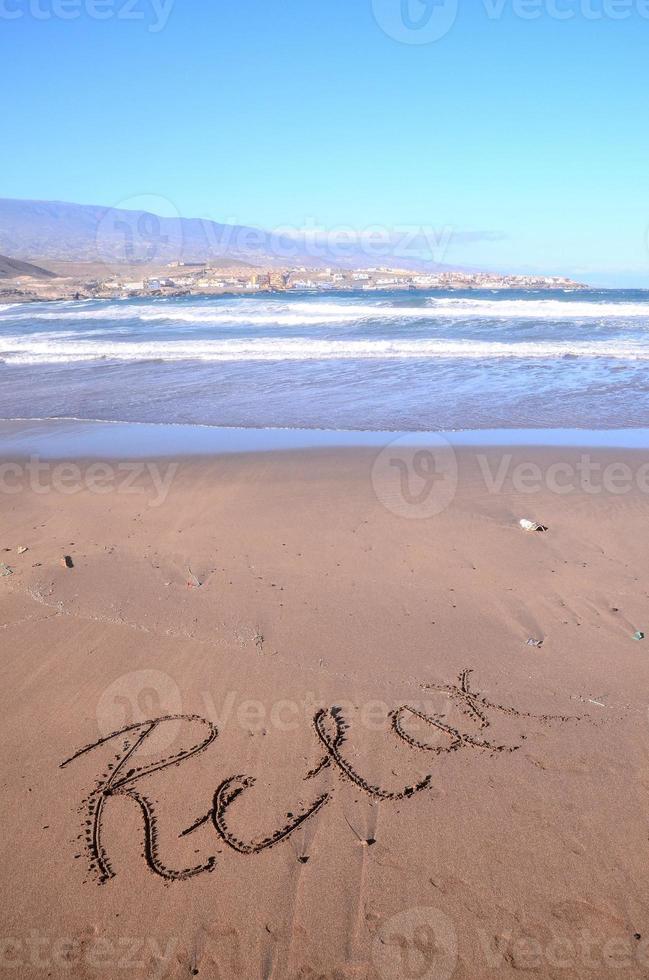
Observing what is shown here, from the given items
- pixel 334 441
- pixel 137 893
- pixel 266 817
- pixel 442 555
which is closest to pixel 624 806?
pixel 266 817

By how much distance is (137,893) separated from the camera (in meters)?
2.90

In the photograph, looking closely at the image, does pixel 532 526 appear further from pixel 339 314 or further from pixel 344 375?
pixel 339 314

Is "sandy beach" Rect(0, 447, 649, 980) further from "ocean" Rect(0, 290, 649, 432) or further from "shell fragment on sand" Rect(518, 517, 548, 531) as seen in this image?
"ocean" Rect(0, 290, 649, 432)

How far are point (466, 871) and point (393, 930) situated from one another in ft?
1.54

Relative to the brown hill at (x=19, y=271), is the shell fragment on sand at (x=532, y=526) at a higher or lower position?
higher

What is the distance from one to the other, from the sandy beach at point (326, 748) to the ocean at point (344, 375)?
18.5ft

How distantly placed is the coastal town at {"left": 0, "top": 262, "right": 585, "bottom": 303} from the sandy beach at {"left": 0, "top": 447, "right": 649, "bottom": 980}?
215ft

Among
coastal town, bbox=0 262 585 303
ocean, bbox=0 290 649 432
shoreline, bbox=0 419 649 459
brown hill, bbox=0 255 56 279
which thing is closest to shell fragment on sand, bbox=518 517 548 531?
shoreline, bbox=0 419 649 459

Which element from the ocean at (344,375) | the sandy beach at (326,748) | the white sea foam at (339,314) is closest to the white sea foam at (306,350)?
the ocean at (344,375)

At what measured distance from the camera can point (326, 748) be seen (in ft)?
12.3

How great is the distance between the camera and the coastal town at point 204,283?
2808 inches

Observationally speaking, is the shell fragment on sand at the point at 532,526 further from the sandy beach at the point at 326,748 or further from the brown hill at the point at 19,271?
the brown hill at the point at 19,271

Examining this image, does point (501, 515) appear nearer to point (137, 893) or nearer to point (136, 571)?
point (136, 571)

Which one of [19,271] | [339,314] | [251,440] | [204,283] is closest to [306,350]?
[251,440]
